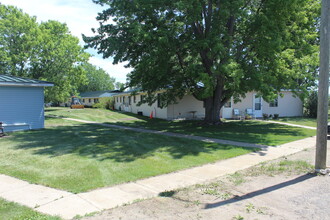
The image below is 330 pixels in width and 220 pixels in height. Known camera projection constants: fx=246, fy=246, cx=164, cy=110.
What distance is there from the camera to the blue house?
13.8m

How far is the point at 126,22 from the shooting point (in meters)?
15.3

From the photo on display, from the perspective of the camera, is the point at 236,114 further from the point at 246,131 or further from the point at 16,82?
the point at 16,82

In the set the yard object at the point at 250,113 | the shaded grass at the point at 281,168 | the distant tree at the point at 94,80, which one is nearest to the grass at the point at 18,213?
the shaded grass at the point at 281,168

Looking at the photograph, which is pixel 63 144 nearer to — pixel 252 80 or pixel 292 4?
pixel 252 80

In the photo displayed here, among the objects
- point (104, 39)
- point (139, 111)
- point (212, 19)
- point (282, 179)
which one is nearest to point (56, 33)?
point (139, 111)

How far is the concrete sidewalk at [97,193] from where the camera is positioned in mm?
4469

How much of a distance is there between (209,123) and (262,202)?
13093mm

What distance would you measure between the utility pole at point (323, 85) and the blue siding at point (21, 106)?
48.2ft

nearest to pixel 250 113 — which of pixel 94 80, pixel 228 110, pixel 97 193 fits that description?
pixel 228 110

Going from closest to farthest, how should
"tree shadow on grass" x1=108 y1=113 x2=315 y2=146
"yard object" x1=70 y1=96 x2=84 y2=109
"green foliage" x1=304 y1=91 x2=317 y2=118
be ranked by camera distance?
"tree shadow on grass" x1=108 y1=113 x2=315 y2=146 → "green foliage" x1=304 y1=91 x2=317 y2=118 → "yard object" x1=70 y1=96 x2=84 y2=109

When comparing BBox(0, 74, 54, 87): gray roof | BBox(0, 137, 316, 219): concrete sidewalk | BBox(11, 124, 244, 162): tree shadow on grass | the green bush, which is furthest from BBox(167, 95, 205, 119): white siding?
the green bush

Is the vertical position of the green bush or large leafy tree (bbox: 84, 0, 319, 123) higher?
large leafy tree (bbox: 84, 0, 319, 123)

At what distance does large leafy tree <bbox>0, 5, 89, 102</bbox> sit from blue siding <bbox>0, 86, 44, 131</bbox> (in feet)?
40.7

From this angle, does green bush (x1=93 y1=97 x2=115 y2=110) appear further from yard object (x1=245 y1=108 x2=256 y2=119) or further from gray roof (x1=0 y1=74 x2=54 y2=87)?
gray roof (x1=0 y1=74 x2=54 y2=87)
